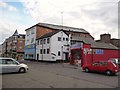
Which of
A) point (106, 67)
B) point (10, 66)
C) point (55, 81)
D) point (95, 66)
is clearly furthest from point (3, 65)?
point (106, 67)

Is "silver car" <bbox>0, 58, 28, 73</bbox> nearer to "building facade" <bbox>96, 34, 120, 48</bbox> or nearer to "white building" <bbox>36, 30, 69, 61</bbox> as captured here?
"white building" <bbox>36, 30, 69, 61</bbox>

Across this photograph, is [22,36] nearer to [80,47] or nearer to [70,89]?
[80,47]

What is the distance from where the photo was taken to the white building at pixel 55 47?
146ft

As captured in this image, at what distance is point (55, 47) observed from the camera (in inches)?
1774

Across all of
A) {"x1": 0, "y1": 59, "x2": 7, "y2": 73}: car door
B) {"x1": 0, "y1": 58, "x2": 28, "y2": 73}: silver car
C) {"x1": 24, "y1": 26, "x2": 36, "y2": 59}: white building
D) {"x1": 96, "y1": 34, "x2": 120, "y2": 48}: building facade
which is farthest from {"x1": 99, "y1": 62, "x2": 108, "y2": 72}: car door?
{"x1": 96, "y1": 34, "x2": 120, "y2": 48}: building facade

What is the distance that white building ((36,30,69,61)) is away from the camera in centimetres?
4459

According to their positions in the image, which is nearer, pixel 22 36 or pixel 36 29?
pixel 36 29

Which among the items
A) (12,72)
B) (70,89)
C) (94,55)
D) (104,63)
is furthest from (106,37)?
(70,89)

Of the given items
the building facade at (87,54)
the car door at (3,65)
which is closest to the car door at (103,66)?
the car door at (3,65)

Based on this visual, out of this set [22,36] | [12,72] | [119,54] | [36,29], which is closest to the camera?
[12,72]

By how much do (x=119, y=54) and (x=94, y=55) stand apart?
11.6 metres

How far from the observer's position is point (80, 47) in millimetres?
32938

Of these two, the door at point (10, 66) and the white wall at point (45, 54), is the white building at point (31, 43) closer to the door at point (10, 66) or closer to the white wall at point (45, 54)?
the white wall at point (45, 54)

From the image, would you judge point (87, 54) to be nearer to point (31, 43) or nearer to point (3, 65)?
point (3, 65)
